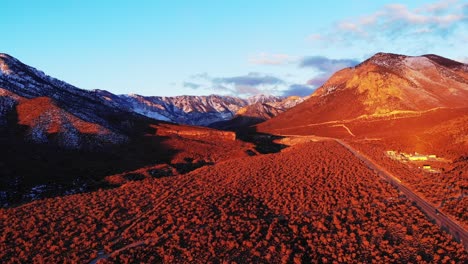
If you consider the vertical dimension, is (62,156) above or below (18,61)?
below

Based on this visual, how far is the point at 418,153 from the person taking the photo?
44469 mm

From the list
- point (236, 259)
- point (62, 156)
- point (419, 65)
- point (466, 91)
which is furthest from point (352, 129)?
point (236, 259)

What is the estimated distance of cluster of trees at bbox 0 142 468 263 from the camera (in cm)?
1611

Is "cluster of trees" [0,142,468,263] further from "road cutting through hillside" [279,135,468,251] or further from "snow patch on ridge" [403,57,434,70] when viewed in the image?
"snow patch on ridge" [403,57,434,70]

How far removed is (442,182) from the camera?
1083 inches

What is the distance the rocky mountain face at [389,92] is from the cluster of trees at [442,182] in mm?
64570

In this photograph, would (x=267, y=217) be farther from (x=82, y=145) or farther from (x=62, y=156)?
(x=82, y=145)

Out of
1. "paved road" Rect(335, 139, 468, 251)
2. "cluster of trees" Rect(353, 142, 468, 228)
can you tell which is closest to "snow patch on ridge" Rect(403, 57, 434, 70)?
"cluster of trees" Rect(353, 142, 468, 228)

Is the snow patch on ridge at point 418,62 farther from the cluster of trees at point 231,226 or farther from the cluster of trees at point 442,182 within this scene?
the cluster of trees at point 231,226

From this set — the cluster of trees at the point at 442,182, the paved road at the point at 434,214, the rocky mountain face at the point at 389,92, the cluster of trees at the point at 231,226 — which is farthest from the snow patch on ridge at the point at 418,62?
the cluster of trees at the point at 231,226

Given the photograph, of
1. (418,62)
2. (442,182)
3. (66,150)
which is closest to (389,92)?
(418,62)

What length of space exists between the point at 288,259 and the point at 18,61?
105493mm

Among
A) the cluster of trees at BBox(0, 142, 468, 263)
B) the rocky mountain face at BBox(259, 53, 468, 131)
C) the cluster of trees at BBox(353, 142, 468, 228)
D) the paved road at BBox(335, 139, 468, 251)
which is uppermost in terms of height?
the rocky mountain face at BBox(259, 53, 468, 131)

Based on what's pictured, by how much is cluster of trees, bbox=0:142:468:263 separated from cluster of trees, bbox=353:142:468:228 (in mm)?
1855
